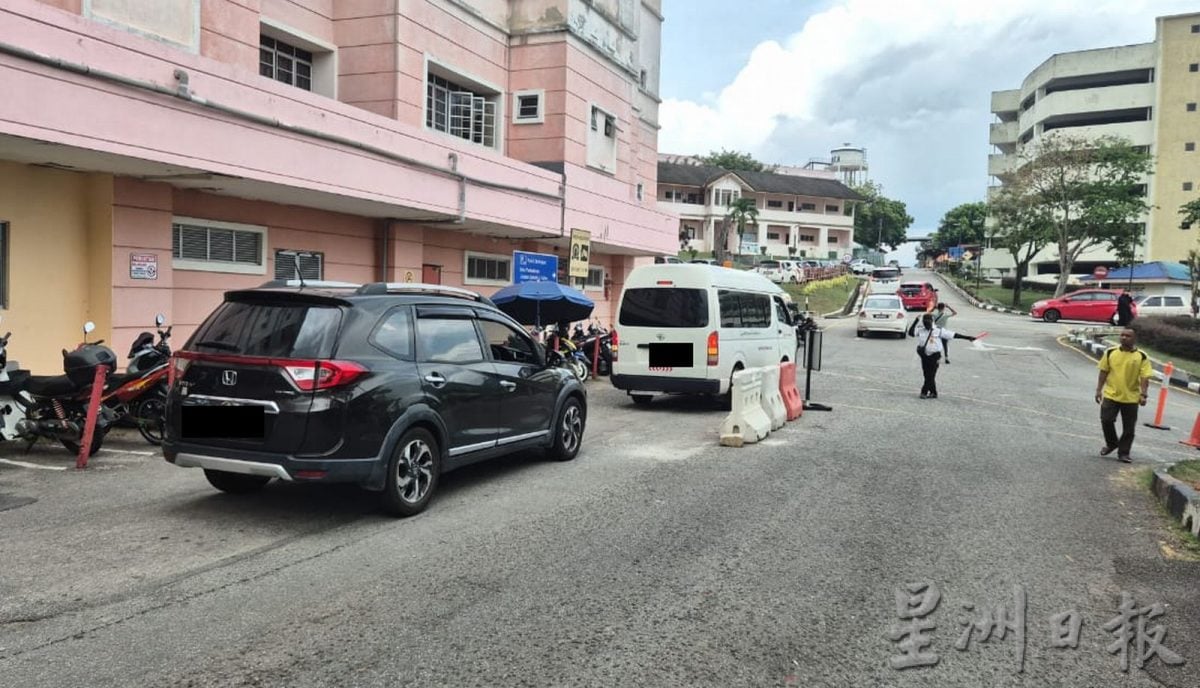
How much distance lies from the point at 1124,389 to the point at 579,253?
9.28 m

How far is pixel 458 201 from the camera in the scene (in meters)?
15.7

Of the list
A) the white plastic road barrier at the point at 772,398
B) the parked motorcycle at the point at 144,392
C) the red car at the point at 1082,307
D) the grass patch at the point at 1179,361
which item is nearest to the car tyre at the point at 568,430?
the white plastic road barrier at the point at 772,398

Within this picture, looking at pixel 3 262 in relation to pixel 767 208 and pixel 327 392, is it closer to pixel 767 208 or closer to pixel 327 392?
pixel 327 392

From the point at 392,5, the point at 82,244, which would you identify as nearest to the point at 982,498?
the point at 82,244

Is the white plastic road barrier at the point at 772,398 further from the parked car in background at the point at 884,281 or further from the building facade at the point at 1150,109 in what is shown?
the building facade at the point at 1150,109

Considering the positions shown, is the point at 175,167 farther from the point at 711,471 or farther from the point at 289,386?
the point at 711,471

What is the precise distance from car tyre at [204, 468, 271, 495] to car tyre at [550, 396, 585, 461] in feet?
9.51

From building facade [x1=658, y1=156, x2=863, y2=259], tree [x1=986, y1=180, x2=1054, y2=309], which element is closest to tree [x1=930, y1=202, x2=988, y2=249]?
building facade [x1=658, y1=156, x2=863, y2=259]

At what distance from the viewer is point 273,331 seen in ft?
19.4

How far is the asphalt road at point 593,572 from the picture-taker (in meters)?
3.84

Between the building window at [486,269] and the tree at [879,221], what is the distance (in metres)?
89.9

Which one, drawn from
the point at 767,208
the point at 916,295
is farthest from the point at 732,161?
the point at 916,295

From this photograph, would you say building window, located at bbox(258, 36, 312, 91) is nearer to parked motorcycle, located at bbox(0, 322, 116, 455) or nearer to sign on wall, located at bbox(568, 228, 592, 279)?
sign on wall, located at bbox(568, 228, 592, 279)

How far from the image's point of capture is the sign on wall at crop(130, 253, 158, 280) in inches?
430
